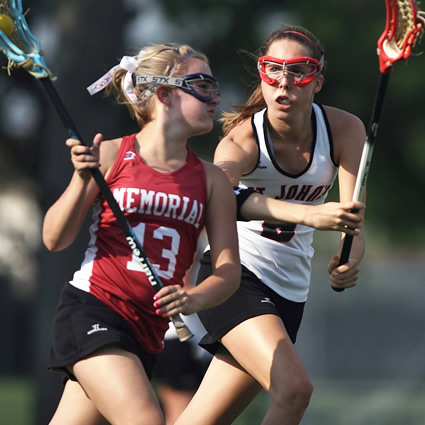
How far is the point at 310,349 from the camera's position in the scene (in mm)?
13867

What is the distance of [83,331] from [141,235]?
0.48 meters

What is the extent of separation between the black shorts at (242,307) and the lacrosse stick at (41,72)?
2.09ft

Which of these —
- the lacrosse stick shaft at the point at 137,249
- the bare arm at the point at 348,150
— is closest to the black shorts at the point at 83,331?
the lacrosse stick shaft at the point at 137,249

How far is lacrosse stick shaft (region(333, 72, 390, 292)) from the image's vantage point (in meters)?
4.85

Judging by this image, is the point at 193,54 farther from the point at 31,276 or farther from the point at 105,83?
the point at 31,276

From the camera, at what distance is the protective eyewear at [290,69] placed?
17.3 ft

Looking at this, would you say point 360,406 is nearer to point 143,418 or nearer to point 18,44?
point 143,418

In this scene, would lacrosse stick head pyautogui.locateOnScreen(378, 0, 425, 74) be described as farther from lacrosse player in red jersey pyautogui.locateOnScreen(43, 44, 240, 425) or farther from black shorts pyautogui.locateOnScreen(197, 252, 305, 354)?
black shorts pyautogui.locateOnScreen(197, 252, 305, 354)

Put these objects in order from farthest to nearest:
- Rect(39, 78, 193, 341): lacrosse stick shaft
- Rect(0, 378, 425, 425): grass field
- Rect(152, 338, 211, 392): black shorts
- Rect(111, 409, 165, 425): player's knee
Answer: Rect(0, 378, 425, 425): grass field → Rect(152, 338, 211, 392): black shorts → Rect(39, 78, 193, 341): lacrosse stick shaft → Rect(111, 409, 165, 425): player's knee

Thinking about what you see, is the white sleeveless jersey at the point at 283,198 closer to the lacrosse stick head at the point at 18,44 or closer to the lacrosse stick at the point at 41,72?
the lacrosse stick at the point at 41,72

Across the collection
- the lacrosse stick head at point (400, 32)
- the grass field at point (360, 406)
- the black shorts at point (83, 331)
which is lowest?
the grass field at point (360, 406)

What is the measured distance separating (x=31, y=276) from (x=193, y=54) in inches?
571

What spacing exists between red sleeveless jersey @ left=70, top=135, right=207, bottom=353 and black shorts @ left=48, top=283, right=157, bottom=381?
0.04 meters

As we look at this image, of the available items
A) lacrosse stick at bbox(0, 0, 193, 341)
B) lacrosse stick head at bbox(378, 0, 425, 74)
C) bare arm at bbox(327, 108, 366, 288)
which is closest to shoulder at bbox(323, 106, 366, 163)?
bare arm at bbox(327, 108, 366, 288)
